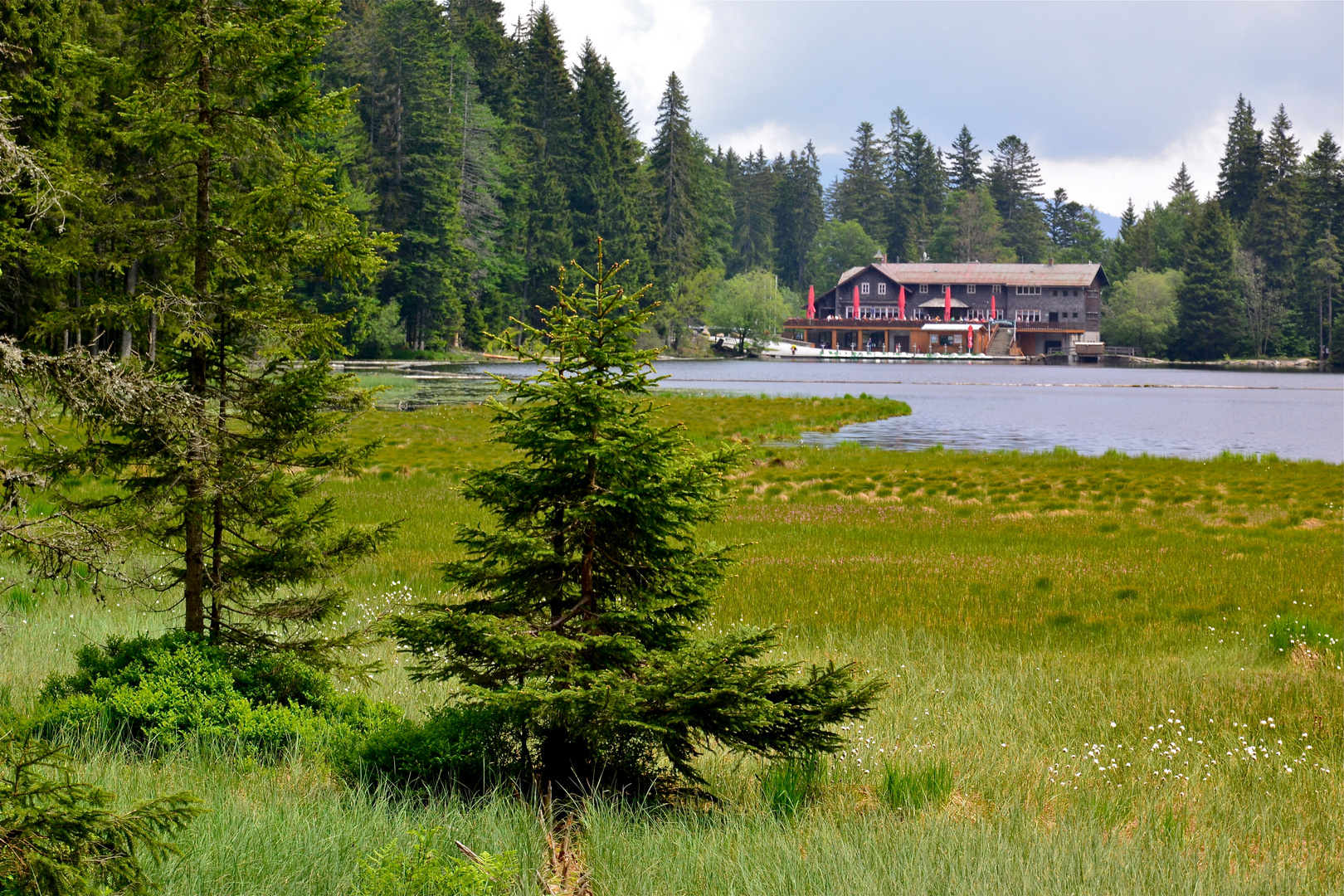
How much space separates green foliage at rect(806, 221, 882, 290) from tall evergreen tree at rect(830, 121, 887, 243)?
7456 millimetres

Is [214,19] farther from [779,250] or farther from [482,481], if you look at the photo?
[779,250]

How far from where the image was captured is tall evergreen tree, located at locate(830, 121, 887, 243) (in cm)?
16788

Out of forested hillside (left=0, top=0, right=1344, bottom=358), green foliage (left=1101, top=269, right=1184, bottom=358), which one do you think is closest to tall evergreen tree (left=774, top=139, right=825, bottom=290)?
forested hillside (left=0, top=0, right=1344, bottom=358)

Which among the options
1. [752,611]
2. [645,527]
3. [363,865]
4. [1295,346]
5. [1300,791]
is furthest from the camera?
[1295,346]

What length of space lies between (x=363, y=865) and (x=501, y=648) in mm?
1244

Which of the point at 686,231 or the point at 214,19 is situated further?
the point at 686,231

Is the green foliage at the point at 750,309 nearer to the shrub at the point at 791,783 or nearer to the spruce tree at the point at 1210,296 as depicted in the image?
the spruce tree at the point at 1210,296

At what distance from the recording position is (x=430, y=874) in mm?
4285

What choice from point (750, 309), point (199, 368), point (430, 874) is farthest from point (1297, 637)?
point (750, 309)

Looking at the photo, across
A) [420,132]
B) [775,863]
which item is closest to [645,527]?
[775,863]

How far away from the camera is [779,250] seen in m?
168

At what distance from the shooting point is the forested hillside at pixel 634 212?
8400cm

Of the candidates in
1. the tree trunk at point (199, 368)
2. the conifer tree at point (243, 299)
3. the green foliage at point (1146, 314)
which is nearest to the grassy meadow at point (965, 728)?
the tree trunk at point (199, 368)

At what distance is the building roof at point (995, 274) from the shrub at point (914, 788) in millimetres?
122927
